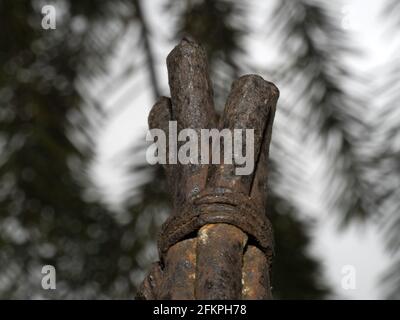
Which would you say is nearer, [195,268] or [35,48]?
[195,268]

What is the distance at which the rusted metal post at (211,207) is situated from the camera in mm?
610

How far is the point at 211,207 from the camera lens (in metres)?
0.65

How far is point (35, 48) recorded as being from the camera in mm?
1350

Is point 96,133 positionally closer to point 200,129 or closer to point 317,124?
point 317,124

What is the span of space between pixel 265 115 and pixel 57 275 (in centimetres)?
67

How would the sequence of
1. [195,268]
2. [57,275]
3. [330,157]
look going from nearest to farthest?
1. [195,268]
2. [330,157]
3. [57,275]

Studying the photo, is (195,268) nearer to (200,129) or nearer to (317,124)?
(200,129)

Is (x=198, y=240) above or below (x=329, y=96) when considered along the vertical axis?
below

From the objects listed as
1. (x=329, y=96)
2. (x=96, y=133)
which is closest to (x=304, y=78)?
(x=329, y=96)

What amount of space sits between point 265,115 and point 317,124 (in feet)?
1.56

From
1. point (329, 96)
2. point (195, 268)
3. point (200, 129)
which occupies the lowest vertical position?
point (195, 268)

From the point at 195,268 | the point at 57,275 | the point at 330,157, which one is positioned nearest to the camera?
the point at 195,268

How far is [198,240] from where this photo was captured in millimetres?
633

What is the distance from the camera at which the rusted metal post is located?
0.61 m
